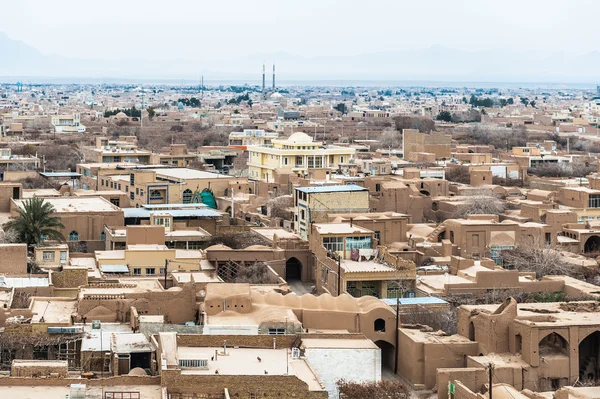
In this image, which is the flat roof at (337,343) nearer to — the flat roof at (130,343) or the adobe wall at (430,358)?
the adobe wall at (430,358)

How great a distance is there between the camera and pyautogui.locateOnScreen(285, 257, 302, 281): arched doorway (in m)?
37.1

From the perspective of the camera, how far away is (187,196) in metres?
49.7

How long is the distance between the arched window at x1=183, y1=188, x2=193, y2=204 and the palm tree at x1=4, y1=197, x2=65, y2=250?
1275 centimetres

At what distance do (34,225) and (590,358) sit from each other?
646 inches

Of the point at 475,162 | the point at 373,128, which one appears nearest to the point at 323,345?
the point at 475,162

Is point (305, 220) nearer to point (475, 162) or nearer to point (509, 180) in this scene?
point (509, 180)

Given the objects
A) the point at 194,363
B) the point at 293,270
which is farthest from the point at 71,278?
the point at 293,270

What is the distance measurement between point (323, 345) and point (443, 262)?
1168 cm

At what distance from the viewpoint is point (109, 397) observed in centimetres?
1978

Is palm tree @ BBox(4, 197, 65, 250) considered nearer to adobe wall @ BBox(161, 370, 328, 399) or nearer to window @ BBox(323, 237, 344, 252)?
window @ BBox(323, 237, 344, 252)

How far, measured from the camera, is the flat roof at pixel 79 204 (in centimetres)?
4003

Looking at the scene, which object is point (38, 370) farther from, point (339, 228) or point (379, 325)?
point (339, 228)

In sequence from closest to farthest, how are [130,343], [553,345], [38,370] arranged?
[38,370] → [130,343] → [553,345]

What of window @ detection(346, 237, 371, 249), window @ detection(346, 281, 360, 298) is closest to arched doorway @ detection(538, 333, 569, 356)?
window @ detection(346, 281, 360, 298)
